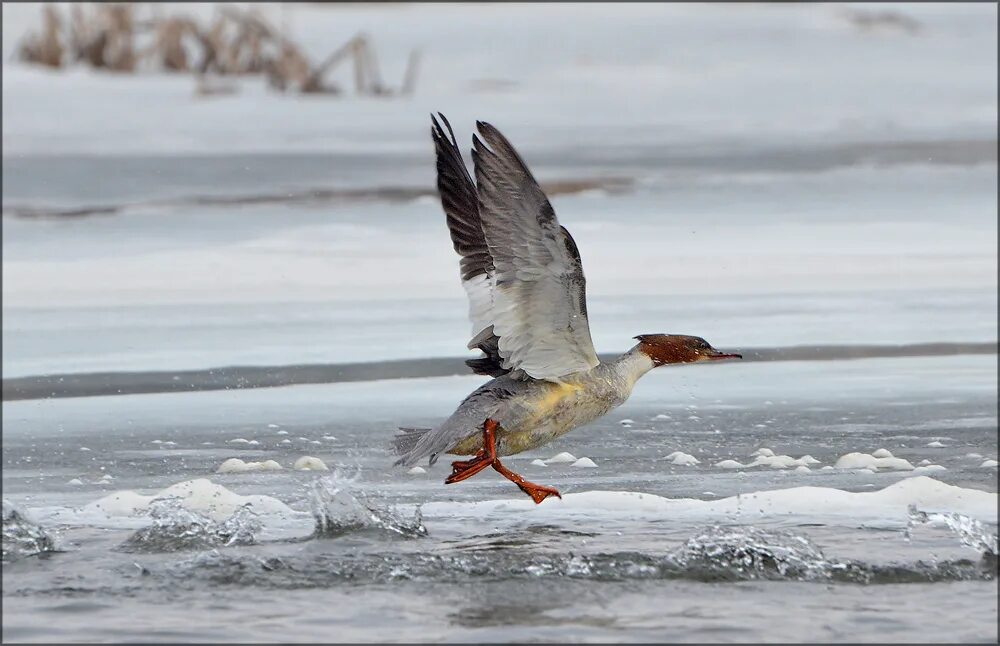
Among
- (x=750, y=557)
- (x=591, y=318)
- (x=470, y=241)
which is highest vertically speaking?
(x=470, y=241)

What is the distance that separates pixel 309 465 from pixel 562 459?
38.9 inches

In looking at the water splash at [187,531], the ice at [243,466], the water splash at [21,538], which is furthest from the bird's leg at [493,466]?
the water splash at [21,538]

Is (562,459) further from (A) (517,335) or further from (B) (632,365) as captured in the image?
(A) (517,335)

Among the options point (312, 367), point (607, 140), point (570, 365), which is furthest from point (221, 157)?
point (570, 365)

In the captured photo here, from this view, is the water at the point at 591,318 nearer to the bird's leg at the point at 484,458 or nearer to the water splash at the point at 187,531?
the water splash at the point at 187,531

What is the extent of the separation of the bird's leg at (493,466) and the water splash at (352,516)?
0.23 m

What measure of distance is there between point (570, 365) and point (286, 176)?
5147 millimetres

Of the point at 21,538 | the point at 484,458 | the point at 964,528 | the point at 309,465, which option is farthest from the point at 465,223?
the point at 964,528

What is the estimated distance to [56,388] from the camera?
7.03 m

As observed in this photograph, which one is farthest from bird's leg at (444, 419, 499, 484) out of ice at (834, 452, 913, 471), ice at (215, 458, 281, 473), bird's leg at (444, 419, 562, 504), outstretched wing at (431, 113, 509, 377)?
ice at (834, 452, 913, 471)

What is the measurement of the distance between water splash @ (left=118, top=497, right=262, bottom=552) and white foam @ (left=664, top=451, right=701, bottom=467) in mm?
1636

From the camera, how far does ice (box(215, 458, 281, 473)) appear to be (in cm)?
598

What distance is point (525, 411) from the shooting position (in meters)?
5.58

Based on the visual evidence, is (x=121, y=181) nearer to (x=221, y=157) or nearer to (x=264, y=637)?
(x=221, y=157)
